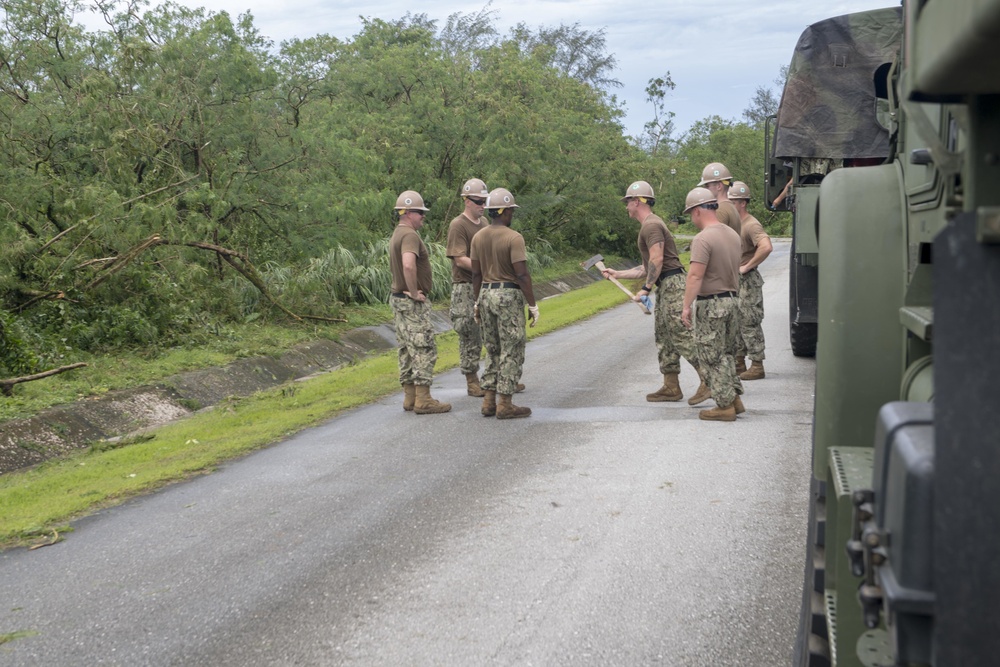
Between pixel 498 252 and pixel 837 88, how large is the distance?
338 centimetres

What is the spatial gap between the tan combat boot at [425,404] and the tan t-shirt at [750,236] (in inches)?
128

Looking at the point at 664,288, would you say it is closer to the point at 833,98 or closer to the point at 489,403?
the point at 489,403

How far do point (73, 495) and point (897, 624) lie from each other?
655 cm

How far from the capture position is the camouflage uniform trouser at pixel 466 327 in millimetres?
10961

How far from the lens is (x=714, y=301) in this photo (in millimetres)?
9086

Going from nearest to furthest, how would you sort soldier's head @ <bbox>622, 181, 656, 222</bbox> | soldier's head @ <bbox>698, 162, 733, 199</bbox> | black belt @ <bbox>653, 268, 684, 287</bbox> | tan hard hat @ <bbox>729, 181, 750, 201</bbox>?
soldier's head @ <bbox>622, 181, 656, 222</bbox>
black belt @ <bbox>653, 268, 684, 287</bbox>
soldier's head @ <bbox>698, 162, 733, 199</bbox>
tan hard hat @ <bbox>729, 181, 750, 201</bbox>

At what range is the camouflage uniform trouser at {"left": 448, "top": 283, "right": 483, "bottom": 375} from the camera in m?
11.0

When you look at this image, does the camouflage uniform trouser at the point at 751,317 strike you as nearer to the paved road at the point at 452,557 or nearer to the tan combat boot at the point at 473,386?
the paved road at the point at 452,557

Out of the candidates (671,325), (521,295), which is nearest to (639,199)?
(671,325)

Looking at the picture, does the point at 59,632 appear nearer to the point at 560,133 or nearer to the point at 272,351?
the point at 272,351

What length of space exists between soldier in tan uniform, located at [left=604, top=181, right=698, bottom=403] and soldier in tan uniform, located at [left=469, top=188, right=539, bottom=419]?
104 cm

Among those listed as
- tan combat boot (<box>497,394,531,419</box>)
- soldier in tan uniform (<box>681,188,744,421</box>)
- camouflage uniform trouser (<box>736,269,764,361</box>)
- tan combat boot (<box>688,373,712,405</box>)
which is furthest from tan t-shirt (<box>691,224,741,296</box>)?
camouflage uniform trouser (<box>736,269,764,361</box>)

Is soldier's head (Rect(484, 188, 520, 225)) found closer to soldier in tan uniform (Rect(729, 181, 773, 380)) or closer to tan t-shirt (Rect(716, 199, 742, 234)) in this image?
tan t-shirt (Rect(716, 199, 742, 234))

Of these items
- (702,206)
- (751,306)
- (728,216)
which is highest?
(702,206)
